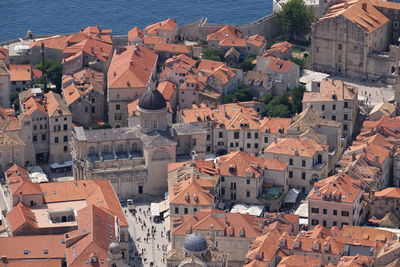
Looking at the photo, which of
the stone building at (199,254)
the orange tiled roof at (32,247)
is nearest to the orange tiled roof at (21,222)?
the orange tiled roof at (32,247)

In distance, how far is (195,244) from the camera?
180875 mm

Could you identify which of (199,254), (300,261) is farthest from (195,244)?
(300,261)

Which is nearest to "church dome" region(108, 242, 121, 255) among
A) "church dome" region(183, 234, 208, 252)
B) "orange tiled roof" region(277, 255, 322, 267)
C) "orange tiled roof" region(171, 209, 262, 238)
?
"church dome" region(183, 234, 208, 252)

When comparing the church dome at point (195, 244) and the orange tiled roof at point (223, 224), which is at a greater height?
the church dome at point (195, 244)

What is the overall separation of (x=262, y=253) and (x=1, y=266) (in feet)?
110

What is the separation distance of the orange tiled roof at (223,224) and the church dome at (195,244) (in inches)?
550

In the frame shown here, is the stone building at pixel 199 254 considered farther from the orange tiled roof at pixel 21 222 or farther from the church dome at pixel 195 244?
the orange tiled roof at pixel 21 222

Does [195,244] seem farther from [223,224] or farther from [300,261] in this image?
[223,224]

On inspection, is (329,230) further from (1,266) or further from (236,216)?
(1,266)

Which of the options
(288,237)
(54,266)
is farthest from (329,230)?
(54,266)

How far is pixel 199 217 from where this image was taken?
198 metres

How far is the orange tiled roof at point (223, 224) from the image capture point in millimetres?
196125

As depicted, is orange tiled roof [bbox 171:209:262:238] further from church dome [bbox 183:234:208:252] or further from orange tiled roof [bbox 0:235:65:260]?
orange tiled roof [bbox 0:235:65:260]

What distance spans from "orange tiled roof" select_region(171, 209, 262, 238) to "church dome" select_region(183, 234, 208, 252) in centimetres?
1398
